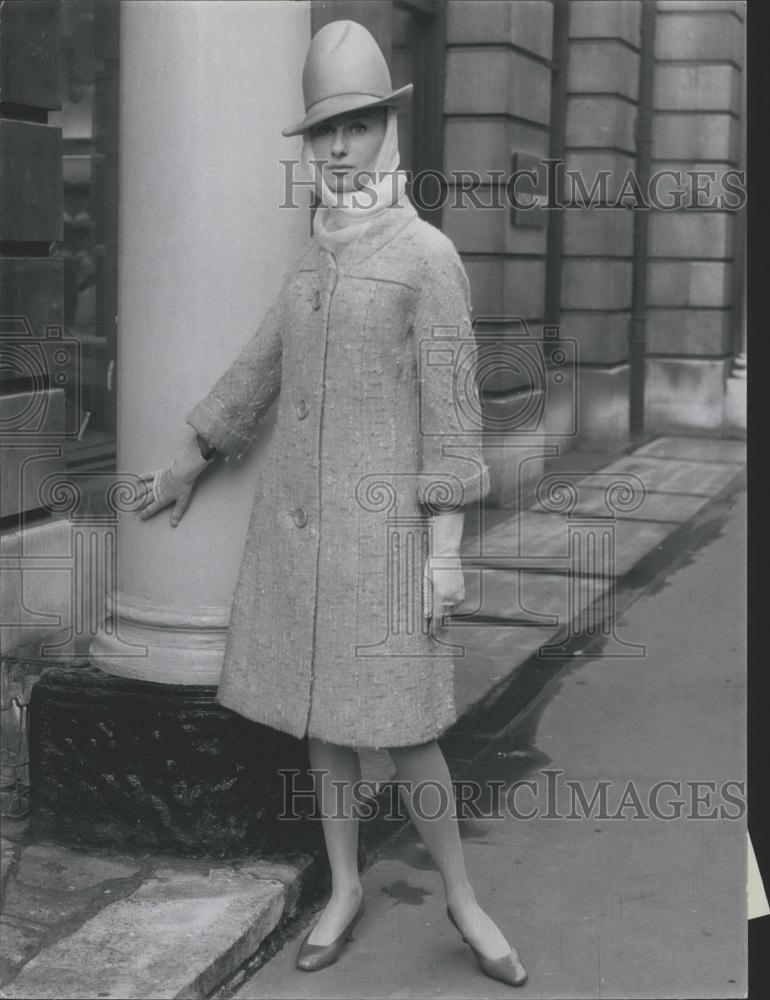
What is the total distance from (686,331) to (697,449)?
1621 millimetres

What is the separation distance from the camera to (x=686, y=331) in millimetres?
15055

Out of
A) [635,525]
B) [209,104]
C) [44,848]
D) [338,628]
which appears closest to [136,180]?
[209,104]

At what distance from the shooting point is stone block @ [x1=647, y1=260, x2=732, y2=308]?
1499 centimetres

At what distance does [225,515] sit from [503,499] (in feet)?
20.9

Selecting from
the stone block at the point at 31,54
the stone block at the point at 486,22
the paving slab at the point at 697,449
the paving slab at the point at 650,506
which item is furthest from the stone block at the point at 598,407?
the stone block at the point at 31,54

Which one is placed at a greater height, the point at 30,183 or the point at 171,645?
the point at 30,183

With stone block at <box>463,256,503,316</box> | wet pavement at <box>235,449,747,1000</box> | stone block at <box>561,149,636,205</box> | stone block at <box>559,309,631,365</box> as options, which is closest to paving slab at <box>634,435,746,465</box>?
stone block at <box>559,309,631,365</box>

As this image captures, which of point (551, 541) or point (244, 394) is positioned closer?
point (244, 394)

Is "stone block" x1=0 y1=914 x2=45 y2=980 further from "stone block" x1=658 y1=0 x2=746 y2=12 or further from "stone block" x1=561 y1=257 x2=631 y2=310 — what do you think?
"stone block" x1=658 y1=0 x2=746 y2=12

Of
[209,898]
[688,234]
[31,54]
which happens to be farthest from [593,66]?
→ [209,898]

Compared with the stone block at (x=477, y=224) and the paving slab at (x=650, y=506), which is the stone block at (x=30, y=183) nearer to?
the stone block at (x=477, y=224)

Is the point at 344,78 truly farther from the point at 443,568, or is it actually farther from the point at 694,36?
the point at 694,36

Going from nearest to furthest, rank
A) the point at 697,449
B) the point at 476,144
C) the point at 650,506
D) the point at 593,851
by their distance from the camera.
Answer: the point at 593,851 < the point at 476,144 < the point at 650,506 < the point at 697,449

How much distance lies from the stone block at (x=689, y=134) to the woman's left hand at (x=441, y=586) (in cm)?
1205
